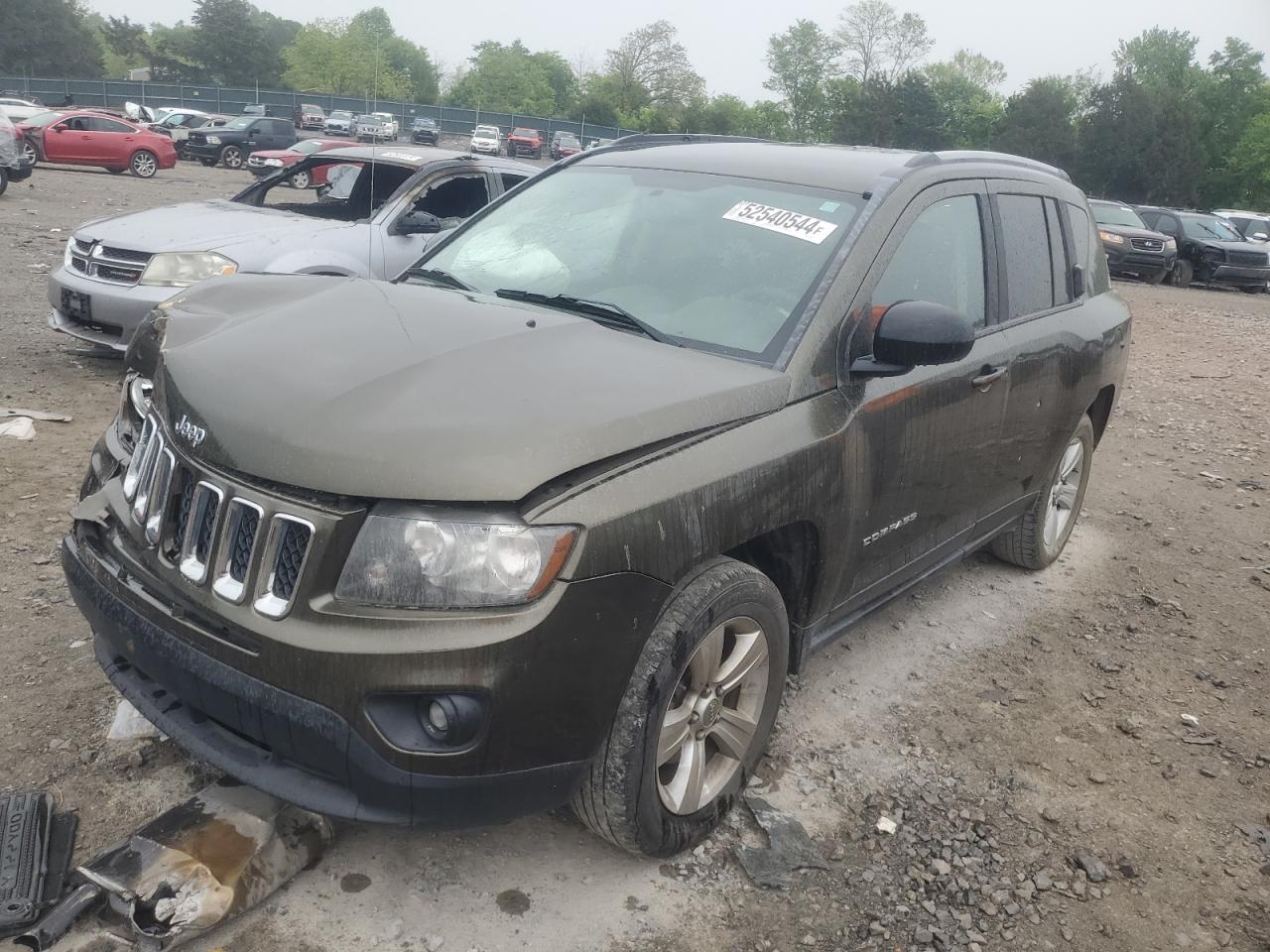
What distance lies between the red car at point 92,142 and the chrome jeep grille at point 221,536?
86.5 feet

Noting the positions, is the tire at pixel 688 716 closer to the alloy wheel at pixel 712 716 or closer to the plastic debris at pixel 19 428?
the alloy wheel at pixel 712 716

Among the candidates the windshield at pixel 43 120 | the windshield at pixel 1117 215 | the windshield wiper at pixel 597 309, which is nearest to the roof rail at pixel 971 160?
the windshield wiper at pixel 597 309

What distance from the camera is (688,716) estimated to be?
2.66 m

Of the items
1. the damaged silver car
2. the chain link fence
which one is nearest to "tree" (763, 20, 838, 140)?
the chain link fence

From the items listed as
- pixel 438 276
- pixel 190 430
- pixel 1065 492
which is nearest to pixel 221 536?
pixel 190 430

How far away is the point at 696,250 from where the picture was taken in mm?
3229

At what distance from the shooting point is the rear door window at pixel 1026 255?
12.9 ft

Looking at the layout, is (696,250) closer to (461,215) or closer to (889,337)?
(889,337)

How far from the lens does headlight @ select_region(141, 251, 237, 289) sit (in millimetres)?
6523

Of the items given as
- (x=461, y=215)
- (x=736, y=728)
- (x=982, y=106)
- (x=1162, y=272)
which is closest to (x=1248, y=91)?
(x=982, y=106)

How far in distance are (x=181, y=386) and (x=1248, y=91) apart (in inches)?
3019

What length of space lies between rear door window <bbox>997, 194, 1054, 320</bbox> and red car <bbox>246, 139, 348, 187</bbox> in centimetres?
568

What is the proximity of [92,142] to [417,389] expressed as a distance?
89.0 feet

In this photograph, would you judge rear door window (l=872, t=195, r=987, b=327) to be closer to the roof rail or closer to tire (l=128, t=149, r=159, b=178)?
the roof rail
